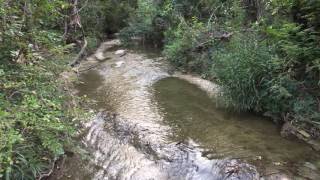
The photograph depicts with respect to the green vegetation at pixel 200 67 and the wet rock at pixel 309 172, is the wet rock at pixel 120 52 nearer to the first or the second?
the green vegetation at pixel 200 67

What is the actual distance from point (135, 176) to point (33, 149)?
5.37 ft

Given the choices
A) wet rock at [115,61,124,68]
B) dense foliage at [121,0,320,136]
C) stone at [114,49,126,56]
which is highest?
dense foliage at [121,0,320,136]

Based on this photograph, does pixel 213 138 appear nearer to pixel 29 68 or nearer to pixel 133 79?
pixel 29 68

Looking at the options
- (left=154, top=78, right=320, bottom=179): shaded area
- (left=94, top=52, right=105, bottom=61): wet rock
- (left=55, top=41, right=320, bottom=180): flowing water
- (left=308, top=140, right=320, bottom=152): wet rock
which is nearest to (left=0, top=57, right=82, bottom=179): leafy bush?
(left=55, top=41, right=320, bottom=180): flowing water

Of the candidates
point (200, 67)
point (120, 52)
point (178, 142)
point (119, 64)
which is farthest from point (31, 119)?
point (120, 52)

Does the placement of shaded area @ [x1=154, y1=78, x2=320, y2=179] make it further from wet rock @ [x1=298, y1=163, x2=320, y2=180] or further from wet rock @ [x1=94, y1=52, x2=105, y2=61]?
wet rock @ [x1=94, y1=52, x2=105, y2=61]

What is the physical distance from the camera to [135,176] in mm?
6031

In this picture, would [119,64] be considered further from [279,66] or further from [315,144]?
[315,144]

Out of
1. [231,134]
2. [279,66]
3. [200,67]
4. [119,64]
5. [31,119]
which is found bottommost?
[119,64]

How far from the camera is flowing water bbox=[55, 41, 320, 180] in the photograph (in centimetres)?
581

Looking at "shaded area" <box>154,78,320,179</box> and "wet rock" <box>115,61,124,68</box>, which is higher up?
"shaded area" <box>154,78,320,179</box>

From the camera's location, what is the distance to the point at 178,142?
6746 mm

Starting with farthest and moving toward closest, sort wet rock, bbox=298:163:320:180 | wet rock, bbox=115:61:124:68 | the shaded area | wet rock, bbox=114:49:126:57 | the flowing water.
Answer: wet rock, bbox=114:49:126:57 → wet rock, bbox=115:61:124:68 → the shaded area → the flowing water → wet rock, bbox=298:163:320:180

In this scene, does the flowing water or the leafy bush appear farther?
the flowing water
